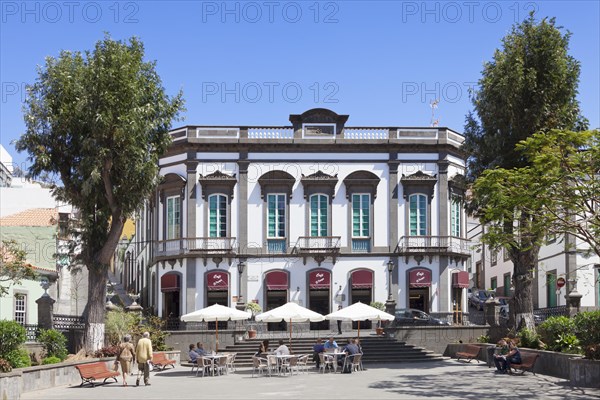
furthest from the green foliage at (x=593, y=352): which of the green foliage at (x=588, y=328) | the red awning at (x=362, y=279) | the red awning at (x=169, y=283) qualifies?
the red awning at (x=169, y=283)

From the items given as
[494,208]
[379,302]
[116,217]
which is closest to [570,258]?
[379,302]

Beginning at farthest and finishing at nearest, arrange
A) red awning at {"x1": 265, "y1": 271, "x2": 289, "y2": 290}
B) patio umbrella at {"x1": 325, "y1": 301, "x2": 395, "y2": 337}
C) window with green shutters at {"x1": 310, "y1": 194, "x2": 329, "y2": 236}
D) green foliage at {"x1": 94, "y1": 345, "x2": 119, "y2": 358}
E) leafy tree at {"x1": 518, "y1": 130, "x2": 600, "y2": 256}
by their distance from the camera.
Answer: window with green shutters at {"x1": 310, "y1": 194, "x2": 329, "y2": 236}
red awning at {"x1": 265, "y1": 271, "x2": 289, "y2": 290}
patio umbrella at {"x1": 325, "y1": 301, "x2": 395, "y2": 337}
green foliage at {"x1": 94, "y1": 345, "x2": 119, "y2": 358}
leafy tree at {"x1": 518, "y1": 130, "x2": 600, "y2": 256}

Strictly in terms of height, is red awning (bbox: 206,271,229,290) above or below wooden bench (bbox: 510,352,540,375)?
above

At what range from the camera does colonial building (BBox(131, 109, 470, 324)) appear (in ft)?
147

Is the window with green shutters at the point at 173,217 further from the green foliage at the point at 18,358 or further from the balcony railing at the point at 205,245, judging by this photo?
the green foliage at the point at 18,358

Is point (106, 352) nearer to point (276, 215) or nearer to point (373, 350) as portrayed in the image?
point (373, 350)

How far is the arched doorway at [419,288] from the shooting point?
148ft

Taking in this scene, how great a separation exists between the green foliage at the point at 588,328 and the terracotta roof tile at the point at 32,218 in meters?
27.3

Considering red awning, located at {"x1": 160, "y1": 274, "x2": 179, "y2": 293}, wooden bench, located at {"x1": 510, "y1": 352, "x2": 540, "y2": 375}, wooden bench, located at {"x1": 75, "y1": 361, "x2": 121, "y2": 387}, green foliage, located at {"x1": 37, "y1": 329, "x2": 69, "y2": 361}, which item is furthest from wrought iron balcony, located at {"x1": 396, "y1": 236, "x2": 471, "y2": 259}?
wooden bench, located at {"x1": 75, "y1": 361, "x2": 121, "y2": 387}

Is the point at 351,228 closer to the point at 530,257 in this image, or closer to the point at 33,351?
the point at 530,257

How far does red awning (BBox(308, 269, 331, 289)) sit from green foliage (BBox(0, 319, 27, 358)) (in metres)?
22.0

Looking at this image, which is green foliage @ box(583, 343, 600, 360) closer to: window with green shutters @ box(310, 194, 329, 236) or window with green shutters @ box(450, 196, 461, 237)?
window with green shutters @ box(450, 196, 461, 237)

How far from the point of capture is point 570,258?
43500mm

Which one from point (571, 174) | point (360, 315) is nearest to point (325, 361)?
point (360, 315)
